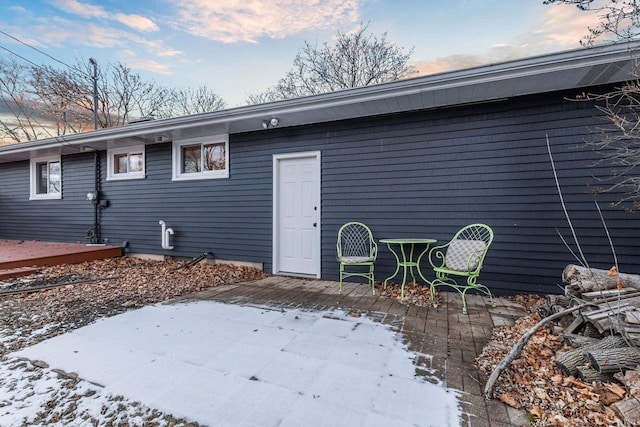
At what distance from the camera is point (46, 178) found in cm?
823

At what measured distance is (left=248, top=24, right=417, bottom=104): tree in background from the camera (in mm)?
10695

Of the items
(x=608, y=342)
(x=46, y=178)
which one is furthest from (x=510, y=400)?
(x=46, y=178)

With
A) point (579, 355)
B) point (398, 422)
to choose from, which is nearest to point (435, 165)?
point (579, 355)

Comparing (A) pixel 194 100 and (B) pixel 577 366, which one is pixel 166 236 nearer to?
(B) pixel 577 366

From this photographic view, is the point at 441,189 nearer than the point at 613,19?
No

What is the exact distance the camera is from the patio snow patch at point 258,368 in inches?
62.4

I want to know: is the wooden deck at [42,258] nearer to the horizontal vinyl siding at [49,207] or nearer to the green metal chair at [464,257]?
the horizontal vinyl siding at [49,207]

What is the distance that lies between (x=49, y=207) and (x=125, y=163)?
3108mm

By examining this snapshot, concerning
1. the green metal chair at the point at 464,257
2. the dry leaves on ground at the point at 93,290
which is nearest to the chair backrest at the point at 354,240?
the green metal chair at the point at 464,257

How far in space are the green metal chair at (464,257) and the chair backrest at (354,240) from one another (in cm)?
98

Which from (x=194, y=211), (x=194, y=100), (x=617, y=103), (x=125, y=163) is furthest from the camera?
(x=194, y=100)

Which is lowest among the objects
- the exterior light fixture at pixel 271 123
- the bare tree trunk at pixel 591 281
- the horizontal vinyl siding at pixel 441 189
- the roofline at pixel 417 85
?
the bare tree trunk at pixel 591 281

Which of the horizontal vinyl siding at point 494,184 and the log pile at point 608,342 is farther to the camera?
the horizontal vinyl siding at point 494,184

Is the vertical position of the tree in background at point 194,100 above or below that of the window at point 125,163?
above
